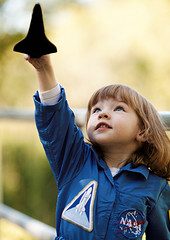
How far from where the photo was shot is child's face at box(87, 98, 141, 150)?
5.44 ft

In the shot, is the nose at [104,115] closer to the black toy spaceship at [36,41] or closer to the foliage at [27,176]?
the black toy spaceship at [36,41]

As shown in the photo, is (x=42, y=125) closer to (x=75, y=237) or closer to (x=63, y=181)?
(x=63, y=181)

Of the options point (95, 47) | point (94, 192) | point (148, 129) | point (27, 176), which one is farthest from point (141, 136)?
point (95, 47)

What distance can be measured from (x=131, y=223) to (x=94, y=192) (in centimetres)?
13

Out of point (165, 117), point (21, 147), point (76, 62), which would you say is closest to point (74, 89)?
point (76, 62)

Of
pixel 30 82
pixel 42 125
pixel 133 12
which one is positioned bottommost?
pixel 30 82

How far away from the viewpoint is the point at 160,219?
1.64m

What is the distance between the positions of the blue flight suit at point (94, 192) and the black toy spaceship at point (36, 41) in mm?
166

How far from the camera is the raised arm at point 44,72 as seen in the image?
156 cm

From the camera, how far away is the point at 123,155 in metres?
1.71

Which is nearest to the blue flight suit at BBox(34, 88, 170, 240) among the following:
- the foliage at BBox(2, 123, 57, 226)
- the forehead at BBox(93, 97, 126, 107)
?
the forehead at BBox(93, 97, 126, 107)

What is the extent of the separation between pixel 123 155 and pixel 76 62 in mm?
6914

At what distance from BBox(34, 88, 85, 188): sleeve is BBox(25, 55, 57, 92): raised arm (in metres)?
0.04

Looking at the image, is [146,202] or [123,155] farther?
[123,155]
